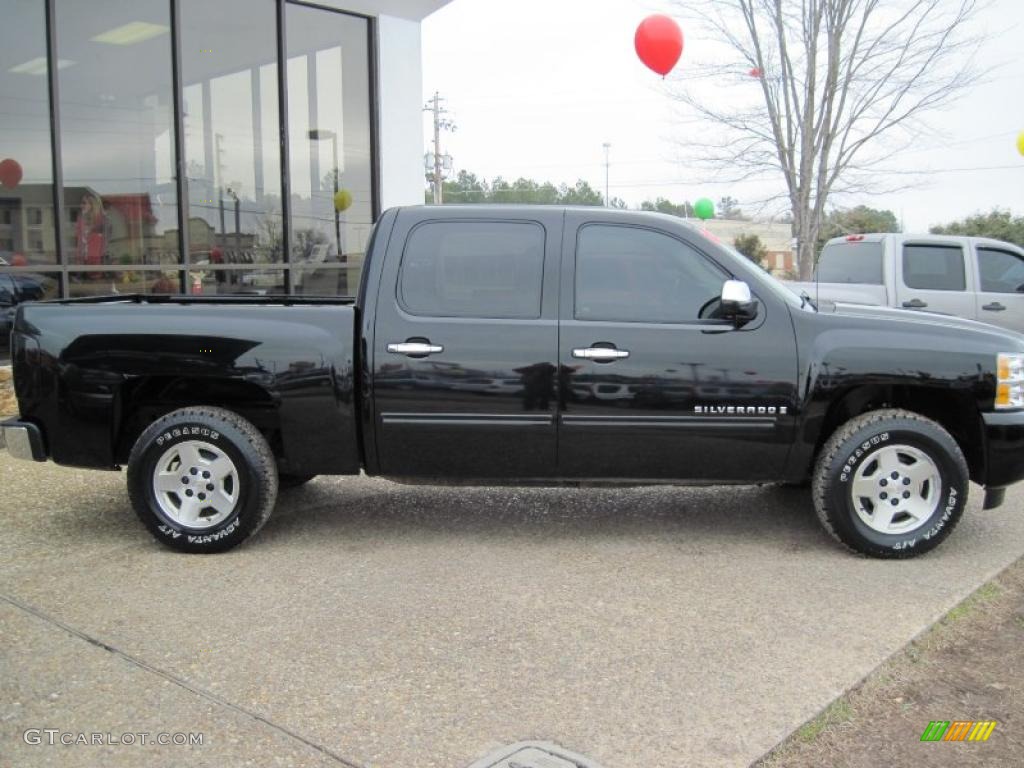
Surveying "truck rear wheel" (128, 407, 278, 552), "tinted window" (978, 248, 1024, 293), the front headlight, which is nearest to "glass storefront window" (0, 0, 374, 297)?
"truck rear wheel" (128, 407, 278, 552)

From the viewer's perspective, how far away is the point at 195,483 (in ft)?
16.6

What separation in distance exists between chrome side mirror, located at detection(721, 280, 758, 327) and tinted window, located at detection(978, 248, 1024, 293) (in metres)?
6.26

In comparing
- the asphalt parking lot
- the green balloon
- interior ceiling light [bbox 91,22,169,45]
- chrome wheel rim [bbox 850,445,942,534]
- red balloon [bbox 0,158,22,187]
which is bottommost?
the asphalt parking lot

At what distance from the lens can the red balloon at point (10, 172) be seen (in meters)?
8.81

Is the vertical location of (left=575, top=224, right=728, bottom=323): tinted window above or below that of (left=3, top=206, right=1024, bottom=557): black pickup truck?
above

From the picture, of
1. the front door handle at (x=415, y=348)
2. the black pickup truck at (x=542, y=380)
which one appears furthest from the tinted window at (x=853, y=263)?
the front door handle at (x=415, y=348)

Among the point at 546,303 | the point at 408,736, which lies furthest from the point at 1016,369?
the point at 408,736

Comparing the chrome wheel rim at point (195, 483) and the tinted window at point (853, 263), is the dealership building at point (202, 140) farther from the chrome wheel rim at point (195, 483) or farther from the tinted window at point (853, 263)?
the tinted window at point (853, 263)

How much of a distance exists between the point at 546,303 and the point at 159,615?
239 centimetres

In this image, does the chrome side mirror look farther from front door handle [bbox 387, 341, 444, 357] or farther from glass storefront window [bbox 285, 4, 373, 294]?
glass storefront window [bbox 285, 4, 373, 294]

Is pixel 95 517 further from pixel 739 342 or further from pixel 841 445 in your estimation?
pixel 841 445

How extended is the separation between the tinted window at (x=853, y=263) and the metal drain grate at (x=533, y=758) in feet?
25.1

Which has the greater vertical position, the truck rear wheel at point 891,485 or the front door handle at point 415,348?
the front door handle at point 415,348

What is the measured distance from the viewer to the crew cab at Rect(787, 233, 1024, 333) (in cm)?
976
